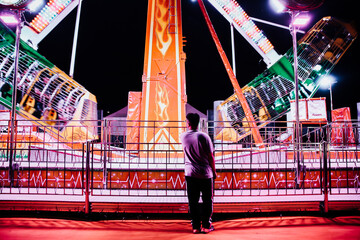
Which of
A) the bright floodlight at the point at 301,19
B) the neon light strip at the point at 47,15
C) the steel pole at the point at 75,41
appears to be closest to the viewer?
the bright floodlight at the point at 301,19

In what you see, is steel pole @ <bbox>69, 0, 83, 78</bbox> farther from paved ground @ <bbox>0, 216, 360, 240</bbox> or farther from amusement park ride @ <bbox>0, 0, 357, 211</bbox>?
paved ground @ <bbox>0, 216, 360, 240</bbox>

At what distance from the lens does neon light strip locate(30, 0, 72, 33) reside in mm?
10562

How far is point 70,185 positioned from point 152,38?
441 cm

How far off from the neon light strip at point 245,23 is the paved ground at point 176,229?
924cm

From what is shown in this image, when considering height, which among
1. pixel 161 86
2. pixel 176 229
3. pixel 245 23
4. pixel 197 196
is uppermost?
pixel 245 23

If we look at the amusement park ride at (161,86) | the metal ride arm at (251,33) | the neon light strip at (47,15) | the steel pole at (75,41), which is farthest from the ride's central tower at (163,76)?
the steel pole at (75,41)

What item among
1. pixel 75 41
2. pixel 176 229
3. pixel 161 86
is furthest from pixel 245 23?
pixel 176 229

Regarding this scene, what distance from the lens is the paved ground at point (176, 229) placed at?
3.30 m

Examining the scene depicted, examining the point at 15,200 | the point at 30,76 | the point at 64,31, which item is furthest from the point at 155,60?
the point at 64,31

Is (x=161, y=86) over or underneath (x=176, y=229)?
over

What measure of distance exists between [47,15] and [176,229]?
1024 centimetres

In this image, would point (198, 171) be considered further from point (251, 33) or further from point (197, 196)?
point (251, 33)

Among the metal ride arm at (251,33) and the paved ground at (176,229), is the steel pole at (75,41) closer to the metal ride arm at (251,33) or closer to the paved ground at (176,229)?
the metal ride arm at (251,33)

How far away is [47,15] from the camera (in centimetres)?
1065
